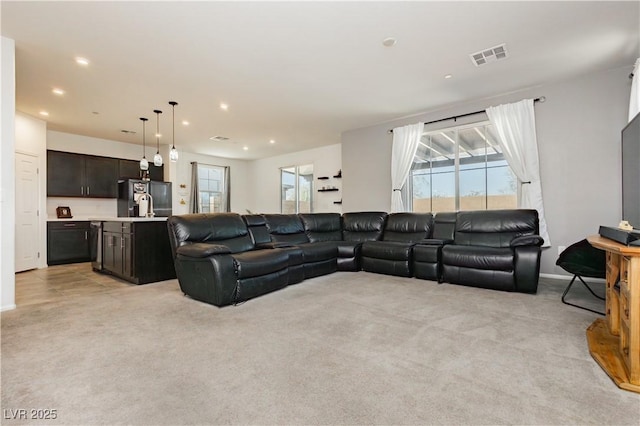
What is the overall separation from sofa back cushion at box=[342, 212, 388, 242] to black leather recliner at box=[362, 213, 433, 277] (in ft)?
0.38

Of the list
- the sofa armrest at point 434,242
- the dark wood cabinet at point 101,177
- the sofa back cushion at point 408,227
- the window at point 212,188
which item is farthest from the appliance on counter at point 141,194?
the sofa armrest at point 434,242

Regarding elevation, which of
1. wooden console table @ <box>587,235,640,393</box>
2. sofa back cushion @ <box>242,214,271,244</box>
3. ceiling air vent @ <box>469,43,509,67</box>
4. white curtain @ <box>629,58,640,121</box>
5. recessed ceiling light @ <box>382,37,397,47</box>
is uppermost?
ceiling air vent @ <box>469,43,509,67</box>

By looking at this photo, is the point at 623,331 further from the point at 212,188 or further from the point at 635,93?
the point at 212,188

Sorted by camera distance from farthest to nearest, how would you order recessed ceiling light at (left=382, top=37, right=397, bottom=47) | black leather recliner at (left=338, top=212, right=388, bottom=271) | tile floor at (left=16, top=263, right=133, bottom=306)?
black leather recliner at (left=338, top=212, right=388, bottom=271)
tile floor at (left=16, top=263, right=133, bottom=306)
recessed ceiling light at (left=382, top=37, right=397, bottom=47)

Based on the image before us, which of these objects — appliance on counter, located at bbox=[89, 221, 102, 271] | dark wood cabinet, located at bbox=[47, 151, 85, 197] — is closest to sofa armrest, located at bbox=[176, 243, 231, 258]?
appliance on counter, located at bbox=[89, 221, 102, 271]

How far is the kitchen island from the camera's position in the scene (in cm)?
392

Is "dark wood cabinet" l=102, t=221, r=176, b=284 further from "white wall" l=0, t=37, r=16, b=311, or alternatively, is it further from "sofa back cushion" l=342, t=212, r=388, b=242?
"sofa back cushion" l=342, t=212, r=388, b=242

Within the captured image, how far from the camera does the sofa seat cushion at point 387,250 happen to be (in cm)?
421

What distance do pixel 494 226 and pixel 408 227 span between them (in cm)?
123

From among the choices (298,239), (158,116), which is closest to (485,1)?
(298,239)

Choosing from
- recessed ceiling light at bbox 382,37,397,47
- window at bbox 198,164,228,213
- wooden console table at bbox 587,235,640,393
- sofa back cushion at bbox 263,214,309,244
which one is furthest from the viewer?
window at bbox 198,164,228,213

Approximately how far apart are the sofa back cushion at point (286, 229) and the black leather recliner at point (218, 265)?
0.79m

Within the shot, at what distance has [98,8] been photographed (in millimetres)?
2523

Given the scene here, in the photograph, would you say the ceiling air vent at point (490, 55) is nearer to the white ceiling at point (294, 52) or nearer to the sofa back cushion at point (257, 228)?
the white ceiling at point (294, 52)
